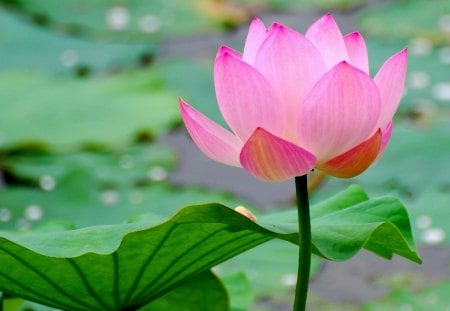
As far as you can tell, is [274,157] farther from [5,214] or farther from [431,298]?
[5,214]

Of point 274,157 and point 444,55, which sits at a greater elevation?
point 444,55

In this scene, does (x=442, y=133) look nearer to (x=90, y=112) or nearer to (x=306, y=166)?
(x=90, y=112)

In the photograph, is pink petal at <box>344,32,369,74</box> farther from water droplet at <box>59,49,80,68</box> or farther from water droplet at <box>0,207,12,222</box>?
water droplet at <box>59,49,80,68</box>

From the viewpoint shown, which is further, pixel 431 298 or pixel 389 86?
pixel 431 298

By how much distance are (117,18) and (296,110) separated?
2.26 meters

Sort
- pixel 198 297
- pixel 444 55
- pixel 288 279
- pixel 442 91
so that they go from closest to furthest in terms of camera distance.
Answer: pixel 198 297, pixel 288 279, pixel 442 91, pixel 444 55

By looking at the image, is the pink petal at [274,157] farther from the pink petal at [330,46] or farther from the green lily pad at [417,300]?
the green lily pad at [417,300]

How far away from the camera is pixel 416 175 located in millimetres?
1812

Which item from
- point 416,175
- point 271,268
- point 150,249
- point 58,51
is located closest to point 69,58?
point 58,51

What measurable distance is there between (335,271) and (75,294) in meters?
0.96

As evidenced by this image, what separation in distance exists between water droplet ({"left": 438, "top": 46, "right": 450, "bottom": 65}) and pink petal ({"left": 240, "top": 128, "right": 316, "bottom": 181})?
188cm

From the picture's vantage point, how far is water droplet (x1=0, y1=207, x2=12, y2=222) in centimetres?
170

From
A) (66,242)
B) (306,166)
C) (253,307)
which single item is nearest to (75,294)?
(66,242)

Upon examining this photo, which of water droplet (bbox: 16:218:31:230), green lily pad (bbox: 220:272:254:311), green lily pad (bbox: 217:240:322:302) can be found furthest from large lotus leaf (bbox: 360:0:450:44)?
green lily pad (bbox: 220:272:254:311)
